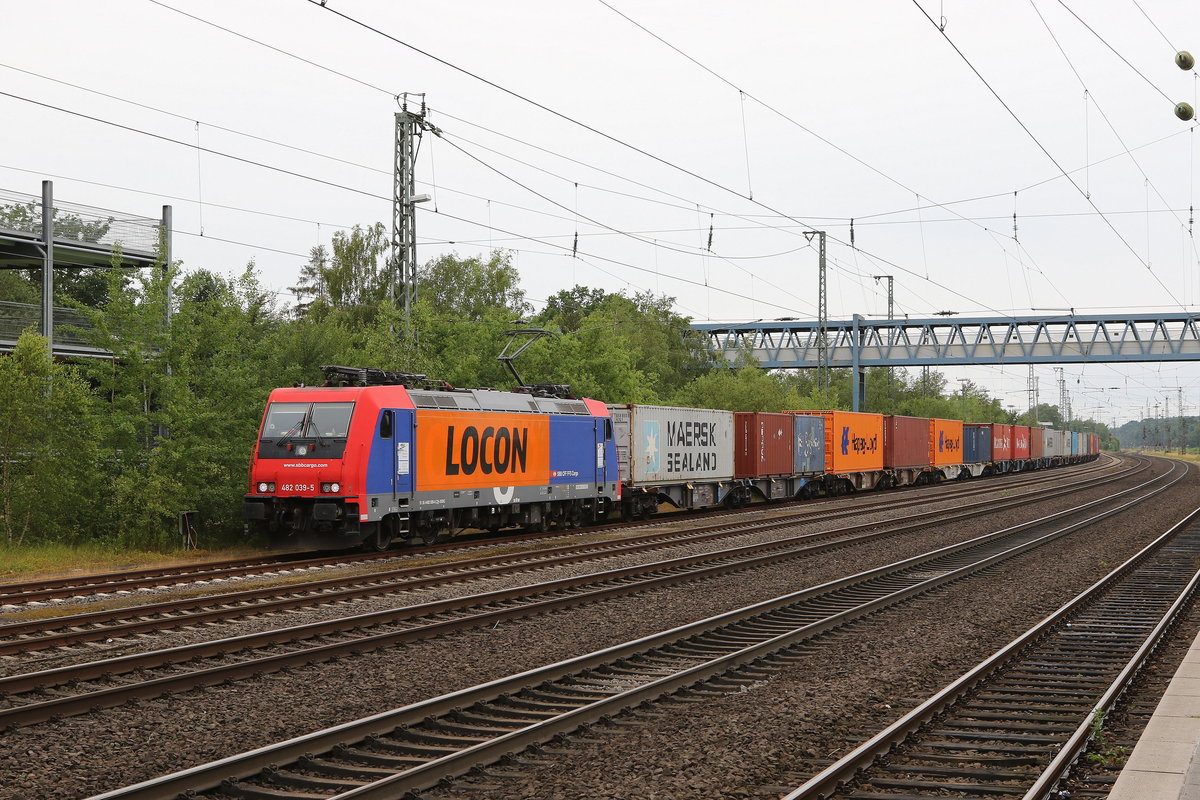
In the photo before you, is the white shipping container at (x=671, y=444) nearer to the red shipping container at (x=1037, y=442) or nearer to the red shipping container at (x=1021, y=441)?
the red shipping container at (x=1021, y=441)

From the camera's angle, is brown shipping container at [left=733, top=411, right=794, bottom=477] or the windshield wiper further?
brown shipping container at [left=733, top=411, right=794, bottom=477]

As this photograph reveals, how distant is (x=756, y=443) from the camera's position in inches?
1460

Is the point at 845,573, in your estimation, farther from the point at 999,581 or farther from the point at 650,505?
the point at 650,505

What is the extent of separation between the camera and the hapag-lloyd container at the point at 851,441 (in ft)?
142

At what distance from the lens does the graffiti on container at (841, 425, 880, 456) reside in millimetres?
44478

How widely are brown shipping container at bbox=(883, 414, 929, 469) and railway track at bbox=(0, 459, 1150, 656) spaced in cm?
2301

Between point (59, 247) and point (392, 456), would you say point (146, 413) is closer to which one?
point (392, 456)

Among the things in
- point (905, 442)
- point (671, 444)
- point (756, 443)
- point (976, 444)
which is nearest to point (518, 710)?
point (671, 444)

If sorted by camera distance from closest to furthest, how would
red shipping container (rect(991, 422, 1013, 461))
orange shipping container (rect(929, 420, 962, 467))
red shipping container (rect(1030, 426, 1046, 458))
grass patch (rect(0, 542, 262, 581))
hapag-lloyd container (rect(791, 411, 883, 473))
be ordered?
grass patch (rect(0, 542, 262, 581)) < hapag-lloyd container (rect(791, 411, 883, 473)) < orange shipping container (rect(929, 420, 962, 467)) < red shipping container (rect(991, 422, 1013, 461)) < red shipping container (rect(1030, 426, 1046, 458))

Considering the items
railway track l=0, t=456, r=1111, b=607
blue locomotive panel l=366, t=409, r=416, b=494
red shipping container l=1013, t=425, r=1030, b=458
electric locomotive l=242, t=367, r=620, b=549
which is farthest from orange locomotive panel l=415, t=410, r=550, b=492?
red shipping container l=1013, t=425, r=1030, b=458

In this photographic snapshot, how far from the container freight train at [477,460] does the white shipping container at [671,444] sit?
46mm

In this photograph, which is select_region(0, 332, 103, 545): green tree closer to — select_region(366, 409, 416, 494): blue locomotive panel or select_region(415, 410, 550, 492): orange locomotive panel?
select_region(366, 409, 416, 494): blue locomotive panel

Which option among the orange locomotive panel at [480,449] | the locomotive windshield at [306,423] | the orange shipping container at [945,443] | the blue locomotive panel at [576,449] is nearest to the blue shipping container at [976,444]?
the orange shipping container at [945,443]

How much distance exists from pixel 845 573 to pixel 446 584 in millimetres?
6729
